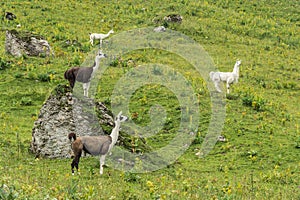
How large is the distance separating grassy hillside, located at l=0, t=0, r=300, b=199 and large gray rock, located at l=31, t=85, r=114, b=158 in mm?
561

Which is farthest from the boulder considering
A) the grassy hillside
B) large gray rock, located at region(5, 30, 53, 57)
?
large gray rock, located at region(5, 30, 53, 57)

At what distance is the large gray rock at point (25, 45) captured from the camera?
30925mm

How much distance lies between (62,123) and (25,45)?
1477cm

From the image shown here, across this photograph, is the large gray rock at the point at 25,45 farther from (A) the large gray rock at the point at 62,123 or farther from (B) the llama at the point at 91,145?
(B) the llama at the point at 91,145

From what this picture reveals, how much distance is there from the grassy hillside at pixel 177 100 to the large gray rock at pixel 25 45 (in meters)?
0.71

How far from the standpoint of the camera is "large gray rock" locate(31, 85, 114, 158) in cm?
1736

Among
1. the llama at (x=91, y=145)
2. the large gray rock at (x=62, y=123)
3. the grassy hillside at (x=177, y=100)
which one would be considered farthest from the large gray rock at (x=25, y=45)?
the llama at (x=91, y=145)

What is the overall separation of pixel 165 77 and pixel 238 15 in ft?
79.5

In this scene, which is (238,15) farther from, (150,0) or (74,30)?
Answer: (74,30)

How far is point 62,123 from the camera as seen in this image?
58.0ft

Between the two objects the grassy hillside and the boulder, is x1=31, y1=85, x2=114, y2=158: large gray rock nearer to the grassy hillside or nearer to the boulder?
the boulder

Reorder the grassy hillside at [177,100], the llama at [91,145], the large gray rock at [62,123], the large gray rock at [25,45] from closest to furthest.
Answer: the grassy hillside at [177,100] → the llama at [91,145] → the large gray rock at [62,123] → the large gray rock at [25,45]

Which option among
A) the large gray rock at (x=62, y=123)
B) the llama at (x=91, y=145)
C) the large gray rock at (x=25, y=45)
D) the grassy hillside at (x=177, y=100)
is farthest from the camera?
the large gray rock at (x=25, y=45)

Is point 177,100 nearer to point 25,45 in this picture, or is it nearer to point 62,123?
point 62,123
